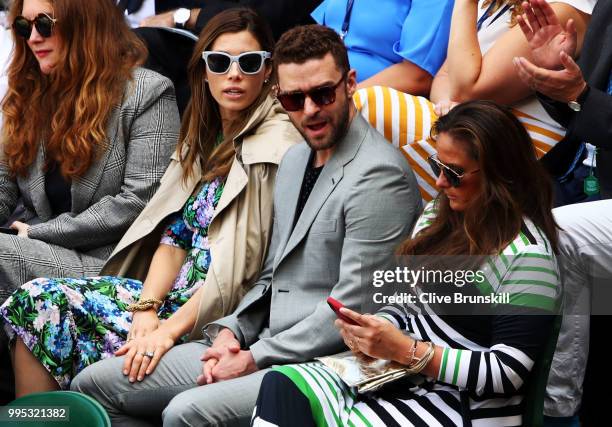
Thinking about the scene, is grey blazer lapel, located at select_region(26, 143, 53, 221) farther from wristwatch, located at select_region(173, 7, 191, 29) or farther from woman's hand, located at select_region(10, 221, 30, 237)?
wristwatch, located at select_region(173, 7, 191, 29)

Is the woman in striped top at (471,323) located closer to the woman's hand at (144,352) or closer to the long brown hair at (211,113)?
the woman's hand at (144,352)

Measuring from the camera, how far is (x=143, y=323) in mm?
4250

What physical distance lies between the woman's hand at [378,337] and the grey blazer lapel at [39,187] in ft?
7.36

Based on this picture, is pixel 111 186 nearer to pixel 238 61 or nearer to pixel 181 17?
pixel 238 61

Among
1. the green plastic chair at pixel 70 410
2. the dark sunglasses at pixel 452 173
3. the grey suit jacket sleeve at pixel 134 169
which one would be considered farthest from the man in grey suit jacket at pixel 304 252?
the grey suit jacket sleeve at pixel 134 169

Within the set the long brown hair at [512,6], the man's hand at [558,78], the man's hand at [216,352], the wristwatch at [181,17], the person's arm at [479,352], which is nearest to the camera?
the person's arm at [479,352]

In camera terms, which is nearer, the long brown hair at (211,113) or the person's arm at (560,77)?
the person's arm at (560,77)

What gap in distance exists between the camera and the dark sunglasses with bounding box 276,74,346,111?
12.6ft

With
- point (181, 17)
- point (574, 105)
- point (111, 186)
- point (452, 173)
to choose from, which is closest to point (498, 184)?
point (452, 173)

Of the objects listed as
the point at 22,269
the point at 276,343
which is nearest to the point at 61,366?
the point at 22,269

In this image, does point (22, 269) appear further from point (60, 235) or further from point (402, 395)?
point (402, 395)

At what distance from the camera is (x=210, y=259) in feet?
14.4

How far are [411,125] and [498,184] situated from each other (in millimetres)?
957

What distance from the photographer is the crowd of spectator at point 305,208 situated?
320 centimetres
